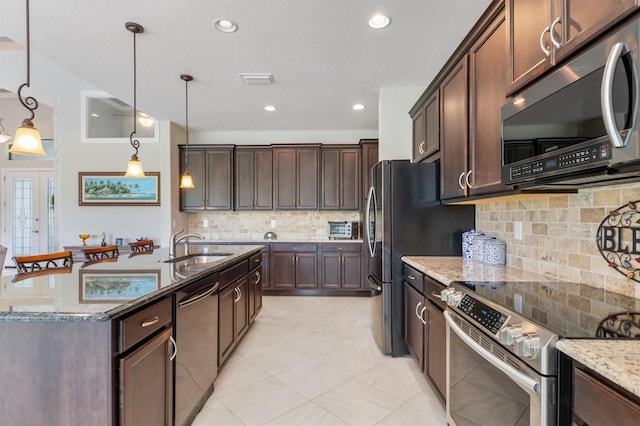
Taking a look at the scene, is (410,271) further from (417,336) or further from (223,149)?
(223,149)

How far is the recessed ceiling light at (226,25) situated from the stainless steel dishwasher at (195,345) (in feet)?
6.09

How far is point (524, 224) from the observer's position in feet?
6.79

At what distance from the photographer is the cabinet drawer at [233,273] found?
7.50ft

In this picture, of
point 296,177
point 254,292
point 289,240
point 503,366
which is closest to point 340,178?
point 296,177

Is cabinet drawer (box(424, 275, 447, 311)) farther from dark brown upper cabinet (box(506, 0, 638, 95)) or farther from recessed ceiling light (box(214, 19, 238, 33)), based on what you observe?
recessed ceiling light (box(214, 19, 238, 33))

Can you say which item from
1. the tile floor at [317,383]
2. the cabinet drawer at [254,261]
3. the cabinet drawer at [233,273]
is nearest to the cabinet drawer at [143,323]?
the cabinet drawer at [233,273]

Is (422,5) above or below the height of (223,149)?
above

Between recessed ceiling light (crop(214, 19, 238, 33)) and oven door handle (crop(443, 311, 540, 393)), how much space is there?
8.19 ft

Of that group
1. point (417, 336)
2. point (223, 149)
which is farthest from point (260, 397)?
point (223, 149)

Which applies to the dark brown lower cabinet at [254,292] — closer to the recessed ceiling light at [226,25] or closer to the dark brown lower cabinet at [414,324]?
the dark brown lower cabinet at [414,324]

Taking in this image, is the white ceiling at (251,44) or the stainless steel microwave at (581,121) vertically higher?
the white ceiling at (251,44)

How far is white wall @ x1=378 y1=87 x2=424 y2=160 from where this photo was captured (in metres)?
3.46

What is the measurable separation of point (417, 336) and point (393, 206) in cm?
105

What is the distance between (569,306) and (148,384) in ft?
5.85
